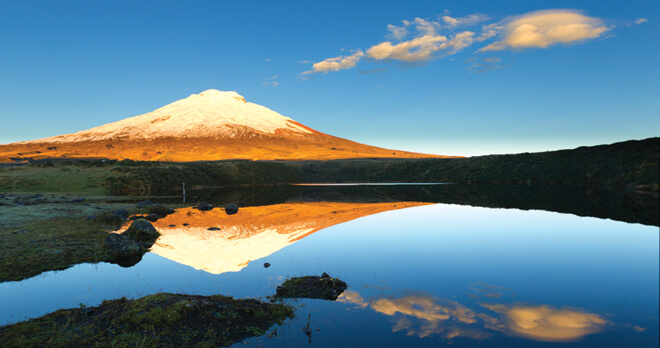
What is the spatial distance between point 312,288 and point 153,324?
6.21m

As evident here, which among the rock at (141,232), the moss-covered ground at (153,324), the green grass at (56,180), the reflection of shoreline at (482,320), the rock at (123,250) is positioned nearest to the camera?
the moss-covered ground at (153,324)

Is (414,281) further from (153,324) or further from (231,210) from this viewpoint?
(231,210)

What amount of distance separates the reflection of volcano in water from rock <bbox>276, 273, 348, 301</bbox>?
421 centimetres

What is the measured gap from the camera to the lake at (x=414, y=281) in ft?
36.1

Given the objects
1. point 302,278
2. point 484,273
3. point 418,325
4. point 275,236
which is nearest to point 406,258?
point 484,273

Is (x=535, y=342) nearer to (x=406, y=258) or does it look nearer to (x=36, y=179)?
(x=406, y=258)

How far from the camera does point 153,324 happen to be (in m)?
11.0

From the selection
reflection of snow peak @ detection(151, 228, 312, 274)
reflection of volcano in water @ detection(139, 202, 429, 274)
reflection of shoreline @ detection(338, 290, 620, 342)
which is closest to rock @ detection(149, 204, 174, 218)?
reflection of volcano in water @ detection(139, 202, 429, 274)

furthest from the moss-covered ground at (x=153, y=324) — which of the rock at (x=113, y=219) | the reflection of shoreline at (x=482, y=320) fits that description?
the rock at (x=113, y=219)

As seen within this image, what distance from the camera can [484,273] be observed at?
56.7 feet

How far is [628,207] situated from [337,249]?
3902 centimetres

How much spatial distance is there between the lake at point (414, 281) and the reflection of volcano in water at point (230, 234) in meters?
0.16

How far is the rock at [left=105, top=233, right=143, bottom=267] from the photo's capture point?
20.0 meters

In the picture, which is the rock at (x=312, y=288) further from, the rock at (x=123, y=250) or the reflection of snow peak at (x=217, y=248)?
the rock at (x=123, y=250)
